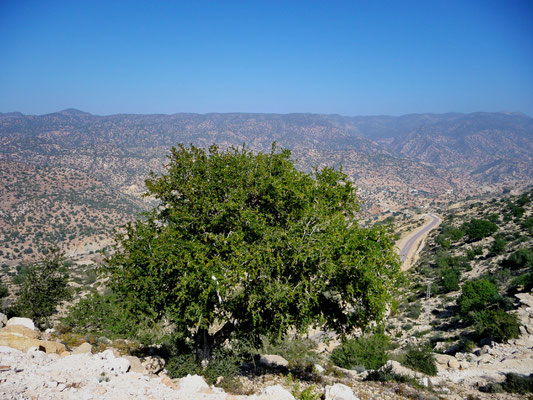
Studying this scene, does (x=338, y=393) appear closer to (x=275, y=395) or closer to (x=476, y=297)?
(x=275, y=395)

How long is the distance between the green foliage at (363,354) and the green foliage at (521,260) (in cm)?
2152

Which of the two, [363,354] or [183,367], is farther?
[363,354]

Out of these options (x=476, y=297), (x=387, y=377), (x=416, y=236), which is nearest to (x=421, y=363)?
(x=387, y=377)

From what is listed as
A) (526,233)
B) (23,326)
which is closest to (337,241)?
(23,326)

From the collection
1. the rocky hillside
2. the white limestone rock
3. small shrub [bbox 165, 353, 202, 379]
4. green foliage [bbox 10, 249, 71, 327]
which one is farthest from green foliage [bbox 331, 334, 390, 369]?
green foliage [bbox 10, 249, 71, 327]

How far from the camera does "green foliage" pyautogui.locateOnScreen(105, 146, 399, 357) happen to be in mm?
10305

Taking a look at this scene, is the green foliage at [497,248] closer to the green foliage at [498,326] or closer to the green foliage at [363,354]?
the green foliage at [498,326]

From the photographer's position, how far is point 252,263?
33.3 ft

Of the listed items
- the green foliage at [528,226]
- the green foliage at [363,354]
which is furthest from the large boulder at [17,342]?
the green foliage at [528,226]

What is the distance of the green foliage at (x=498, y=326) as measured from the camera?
19.2 metres

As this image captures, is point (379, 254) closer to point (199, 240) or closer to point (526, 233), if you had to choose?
point (199, 240)

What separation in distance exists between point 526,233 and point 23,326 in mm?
52887

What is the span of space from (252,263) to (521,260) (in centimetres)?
3478

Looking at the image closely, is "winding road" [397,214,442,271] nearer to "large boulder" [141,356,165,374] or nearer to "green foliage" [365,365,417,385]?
"green foliage" [365,365,417,385]
